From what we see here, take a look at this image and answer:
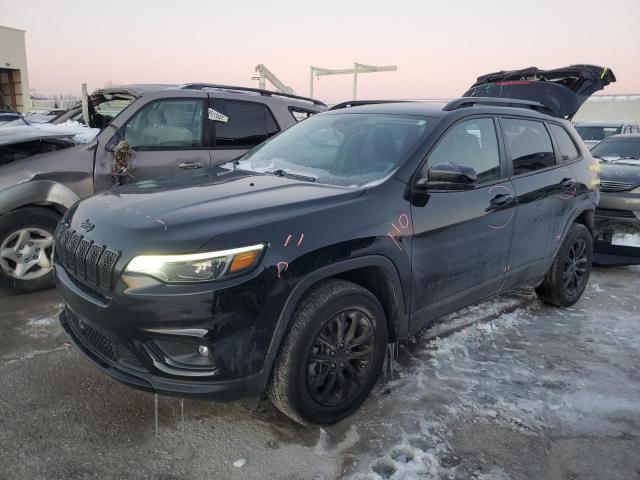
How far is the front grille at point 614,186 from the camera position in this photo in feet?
19.1

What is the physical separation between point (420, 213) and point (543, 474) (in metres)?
1.47

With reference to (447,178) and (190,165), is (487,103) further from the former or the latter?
(190,165)

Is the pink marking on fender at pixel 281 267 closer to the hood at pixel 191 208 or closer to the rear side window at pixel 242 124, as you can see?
the hood at pixel 191 208

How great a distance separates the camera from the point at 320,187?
9.41 feet

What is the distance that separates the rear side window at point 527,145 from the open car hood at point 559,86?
8.47ft

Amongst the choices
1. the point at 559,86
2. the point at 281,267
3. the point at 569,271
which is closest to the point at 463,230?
the point at 281,267

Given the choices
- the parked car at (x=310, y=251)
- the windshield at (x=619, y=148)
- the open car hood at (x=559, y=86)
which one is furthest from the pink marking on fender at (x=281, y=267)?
the windshield at (x=619, y=148)

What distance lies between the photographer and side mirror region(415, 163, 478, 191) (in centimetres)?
289

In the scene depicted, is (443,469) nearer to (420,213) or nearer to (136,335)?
(420,213)

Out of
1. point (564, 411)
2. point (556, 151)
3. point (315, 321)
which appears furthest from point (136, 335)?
point (556, 151)

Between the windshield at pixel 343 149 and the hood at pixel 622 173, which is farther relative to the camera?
the hood at pixel 622 173

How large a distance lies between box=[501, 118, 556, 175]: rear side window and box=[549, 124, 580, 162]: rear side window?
16 cm

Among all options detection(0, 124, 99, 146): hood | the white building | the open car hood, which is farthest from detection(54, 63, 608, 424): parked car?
the white building

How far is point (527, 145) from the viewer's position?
13.0ft
